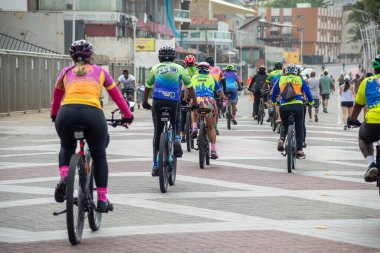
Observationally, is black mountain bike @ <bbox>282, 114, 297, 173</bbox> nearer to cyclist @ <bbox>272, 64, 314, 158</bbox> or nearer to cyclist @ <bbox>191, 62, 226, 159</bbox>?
cyclist @ <bbox>272, 64, 314, 158</bbox>

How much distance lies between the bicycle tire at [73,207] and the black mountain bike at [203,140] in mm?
7005

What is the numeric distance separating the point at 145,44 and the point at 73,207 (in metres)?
51.2

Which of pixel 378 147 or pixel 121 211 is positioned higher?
pixel 378 147

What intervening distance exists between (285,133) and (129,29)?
199 feet

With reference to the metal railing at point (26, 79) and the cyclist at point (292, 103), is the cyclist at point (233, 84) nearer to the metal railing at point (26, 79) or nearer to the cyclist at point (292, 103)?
the metal railing at point (26, 79)

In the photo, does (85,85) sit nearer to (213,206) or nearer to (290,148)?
(213,206)

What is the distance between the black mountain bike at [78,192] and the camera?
8727mm

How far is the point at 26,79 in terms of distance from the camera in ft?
125

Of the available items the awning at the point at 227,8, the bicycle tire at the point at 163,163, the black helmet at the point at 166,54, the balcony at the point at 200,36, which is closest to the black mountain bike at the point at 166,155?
the bicycle tire at the point at 163,163

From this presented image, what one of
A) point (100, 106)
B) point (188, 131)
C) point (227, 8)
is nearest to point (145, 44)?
point (188, 131)

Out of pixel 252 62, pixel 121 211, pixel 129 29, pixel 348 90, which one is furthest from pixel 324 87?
pixel 252 62

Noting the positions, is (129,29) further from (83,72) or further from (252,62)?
(252,62)

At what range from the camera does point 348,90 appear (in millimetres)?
30922

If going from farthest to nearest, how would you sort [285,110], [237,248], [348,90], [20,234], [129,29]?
[129,29] → [348,90] → [285,110] → [20,234] → [237,248]
